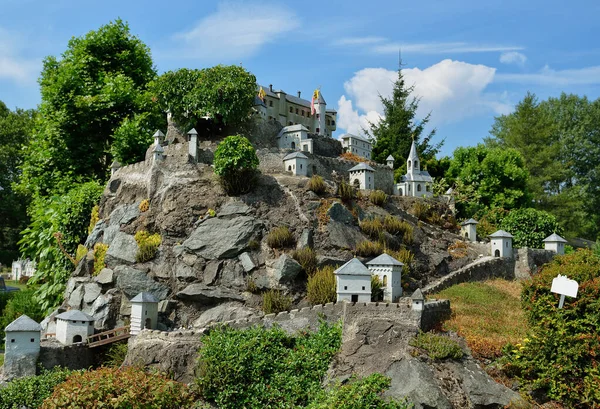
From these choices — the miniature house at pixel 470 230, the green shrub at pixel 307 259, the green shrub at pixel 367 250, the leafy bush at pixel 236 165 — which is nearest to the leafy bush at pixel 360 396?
the green shrub at pixel 307 259

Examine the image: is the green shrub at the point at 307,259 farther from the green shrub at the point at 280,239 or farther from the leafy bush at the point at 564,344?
the leafy bush at the point at 564,344

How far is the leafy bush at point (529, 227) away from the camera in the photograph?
37.1 meters

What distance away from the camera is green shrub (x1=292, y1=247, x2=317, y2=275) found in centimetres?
2934

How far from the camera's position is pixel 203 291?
29.2 meters

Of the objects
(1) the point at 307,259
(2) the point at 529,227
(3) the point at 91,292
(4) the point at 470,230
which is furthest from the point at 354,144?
(3) the point at 91,292

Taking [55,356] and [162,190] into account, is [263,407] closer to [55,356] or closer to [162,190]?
[55,356]

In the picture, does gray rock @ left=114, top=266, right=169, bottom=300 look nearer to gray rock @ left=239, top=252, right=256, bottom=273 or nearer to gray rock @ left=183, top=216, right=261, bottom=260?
gray rock @ left=183, top=216, right=261, bottom=260

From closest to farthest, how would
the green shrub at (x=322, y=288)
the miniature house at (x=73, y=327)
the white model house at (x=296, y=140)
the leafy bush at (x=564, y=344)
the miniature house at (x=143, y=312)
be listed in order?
the leafy bush at (x=564, y=344) → the green shrub at (x=322, y=288) → the miniature house at (x=143, y=312) → the miniature house at (x=73, y=327) → the white model house at (x=296, y=140)

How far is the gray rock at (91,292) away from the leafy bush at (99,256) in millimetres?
915

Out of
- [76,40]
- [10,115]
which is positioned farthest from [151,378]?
[10,115]

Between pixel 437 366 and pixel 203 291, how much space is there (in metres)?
12.2

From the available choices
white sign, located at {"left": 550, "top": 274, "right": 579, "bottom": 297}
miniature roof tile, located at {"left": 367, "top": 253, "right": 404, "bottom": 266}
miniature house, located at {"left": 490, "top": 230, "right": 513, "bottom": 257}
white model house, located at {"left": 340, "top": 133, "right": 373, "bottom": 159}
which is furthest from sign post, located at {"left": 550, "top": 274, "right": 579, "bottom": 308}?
white model house, located at {"left": 340, "top": 133, "right": 373, "bottom": 159}

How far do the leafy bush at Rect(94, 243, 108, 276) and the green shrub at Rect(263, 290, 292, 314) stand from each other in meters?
10.1

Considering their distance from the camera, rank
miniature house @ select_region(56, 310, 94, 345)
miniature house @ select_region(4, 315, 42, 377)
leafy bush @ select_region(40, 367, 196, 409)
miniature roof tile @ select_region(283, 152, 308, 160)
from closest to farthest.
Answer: leafy bush @ select_region(40, 367, 196, 409), miniature house @ select_region(4, 315, 42, 377), miniature house @ select_region(56, 310, 94, 345), miniature roof tile @ select_region(283, 152, 308, 160)
